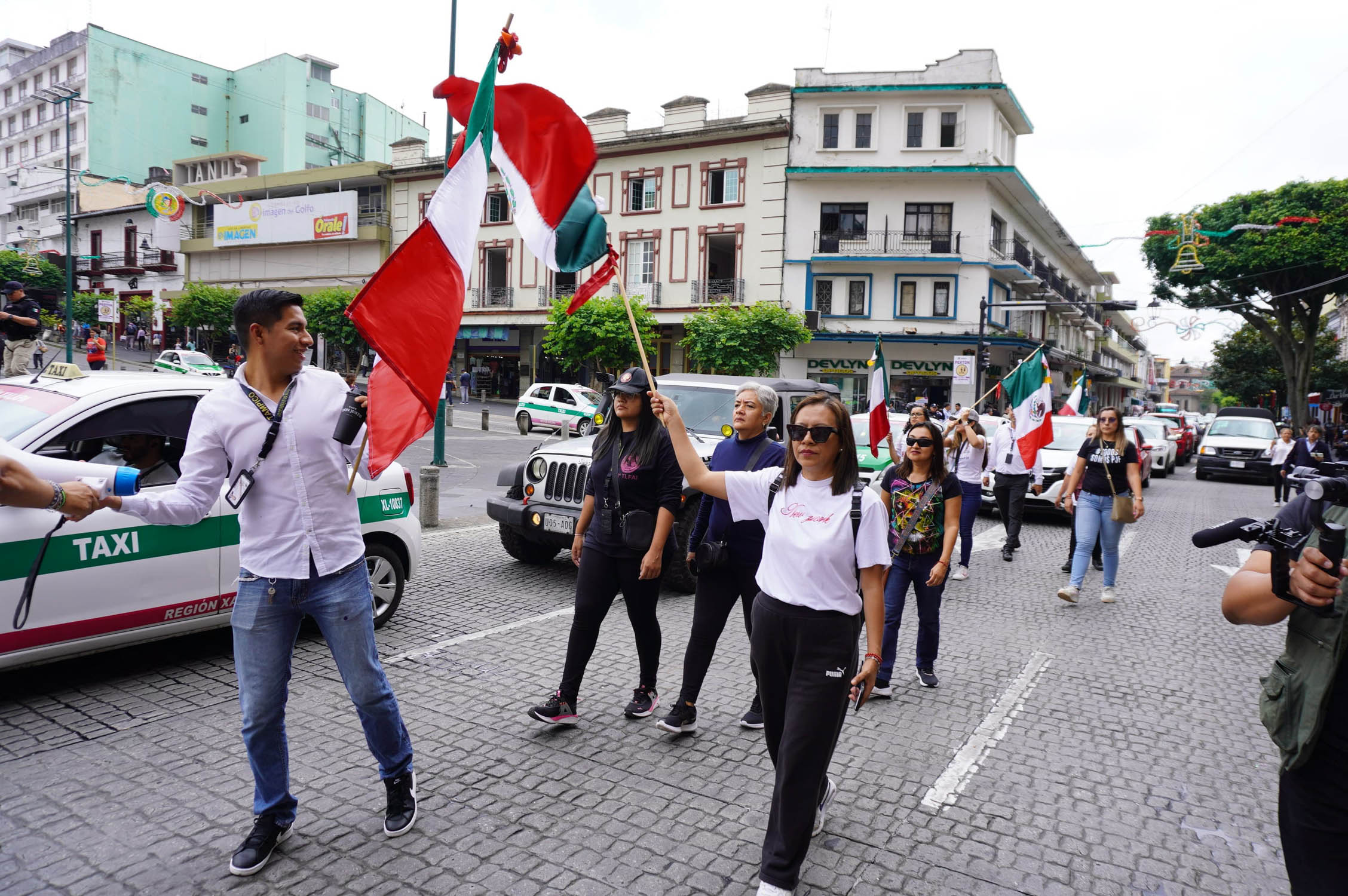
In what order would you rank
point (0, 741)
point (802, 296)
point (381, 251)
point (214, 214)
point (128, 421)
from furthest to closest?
1. point (214, 214)
2. point (381, 251)
3. point (802, 296)
4. point (128, 421)
5. point (0, 741)

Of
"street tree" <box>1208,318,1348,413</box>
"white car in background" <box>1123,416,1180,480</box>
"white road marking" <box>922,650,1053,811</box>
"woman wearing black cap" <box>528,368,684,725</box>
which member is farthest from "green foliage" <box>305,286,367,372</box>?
"street tree" <box>1208,318,1348,413</box>

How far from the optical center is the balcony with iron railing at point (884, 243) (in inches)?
1426

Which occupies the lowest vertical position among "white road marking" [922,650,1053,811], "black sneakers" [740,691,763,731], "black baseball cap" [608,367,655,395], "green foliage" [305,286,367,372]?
"white road marking" [922,650,1053,811]

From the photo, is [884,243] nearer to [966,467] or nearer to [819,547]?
[966,467]

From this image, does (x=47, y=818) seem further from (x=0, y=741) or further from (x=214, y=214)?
(x=214, y=214)

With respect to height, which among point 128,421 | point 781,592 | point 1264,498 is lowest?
point 1264,498

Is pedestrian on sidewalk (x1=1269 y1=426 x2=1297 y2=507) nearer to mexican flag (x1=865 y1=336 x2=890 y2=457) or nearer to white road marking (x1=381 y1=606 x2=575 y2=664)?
mexican flag (x1=865 y1=336 x2=890 y2=457)

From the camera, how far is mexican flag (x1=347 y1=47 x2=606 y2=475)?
3262mm

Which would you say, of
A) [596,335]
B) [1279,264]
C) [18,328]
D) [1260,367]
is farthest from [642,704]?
[1260,367]

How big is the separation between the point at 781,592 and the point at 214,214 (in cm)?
5741

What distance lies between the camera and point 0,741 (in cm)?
418

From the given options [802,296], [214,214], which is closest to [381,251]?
[214,214]

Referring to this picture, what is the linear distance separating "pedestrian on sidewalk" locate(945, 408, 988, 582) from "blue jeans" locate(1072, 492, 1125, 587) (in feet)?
3.63

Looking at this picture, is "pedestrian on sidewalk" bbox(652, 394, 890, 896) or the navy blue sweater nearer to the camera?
"pedestrian on sidewalk" bbox(652, 394, 890, 896)
